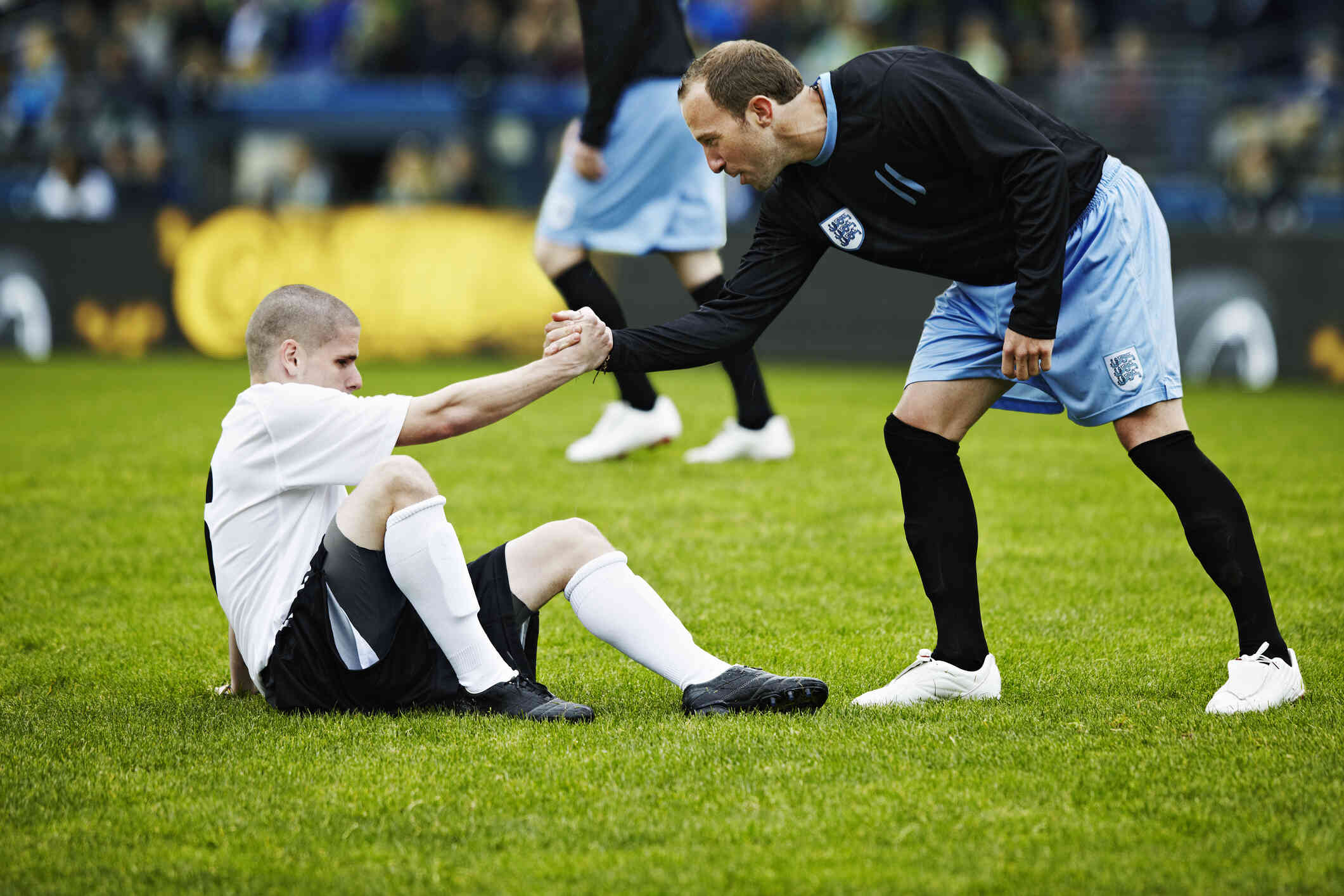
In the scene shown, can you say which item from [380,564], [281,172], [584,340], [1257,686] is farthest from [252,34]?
[1257,686]

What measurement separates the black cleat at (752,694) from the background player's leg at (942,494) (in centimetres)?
44

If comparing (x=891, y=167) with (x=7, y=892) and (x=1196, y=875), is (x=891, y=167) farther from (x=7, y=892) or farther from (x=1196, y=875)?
(x=7, y=892)

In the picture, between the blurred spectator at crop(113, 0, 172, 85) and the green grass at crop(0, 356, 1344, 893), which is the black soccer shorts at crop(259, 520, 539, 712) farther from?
the blurred spectator at crop(113, 0, 172, 85)

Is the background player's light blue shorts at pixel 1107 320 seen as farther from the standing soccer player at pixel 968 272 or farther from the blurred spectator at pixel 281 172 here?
the blurred spectator at pixel 281 172

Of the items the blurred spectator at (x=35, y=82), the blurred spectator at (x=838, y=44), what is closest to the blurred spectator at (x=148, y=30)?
the blurred spectator at (x=35, y=82)

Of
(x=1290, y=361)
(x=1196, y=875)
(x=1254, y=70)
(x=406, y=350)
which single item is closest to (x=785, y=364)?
(x=406, y=350)

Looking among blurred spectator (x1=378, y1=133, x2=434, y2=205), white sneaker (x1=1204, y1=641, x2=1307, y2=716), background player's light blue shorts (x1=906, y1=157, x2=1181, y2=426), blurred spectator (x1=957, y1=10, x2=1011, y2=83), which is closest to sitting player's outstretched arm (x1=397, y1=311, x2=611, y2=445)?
background player's light blue shorts (x1=906, y1=157, x2=1181, y2=426)

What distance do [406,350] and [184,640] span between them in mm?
9404

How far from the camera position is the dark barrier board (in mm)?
12445

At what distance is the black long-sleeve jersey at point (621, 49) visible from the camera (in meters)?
7.14

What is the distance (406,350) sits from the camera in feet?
45.5

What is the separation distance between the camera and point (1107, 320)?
3648mm

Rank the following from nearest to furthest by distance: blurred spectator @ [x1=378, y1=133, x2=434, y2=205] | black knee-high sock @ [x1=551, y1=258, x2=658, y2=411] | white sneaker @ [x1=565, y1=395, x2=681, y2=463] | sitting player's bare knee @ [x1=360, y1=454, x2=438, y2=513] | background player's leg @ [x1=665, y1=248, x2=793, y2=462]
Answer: sitting player's bare knee @ [x1=360, y1=454, x2=438, y2=513] → black knee-high sock @ [x1=551, y1=258, x2=658, y2=411] → background player's leg @ [x1=665, y1=248, x2=793, y2=462] → white sneaker @ [x1=565, y1=395, x2=681, y2=463] → blurred spectator @ [x1=378, y1=133, x2=434, y2=205]

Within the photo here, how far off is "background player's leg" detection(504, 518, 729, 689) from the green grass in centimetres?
16
